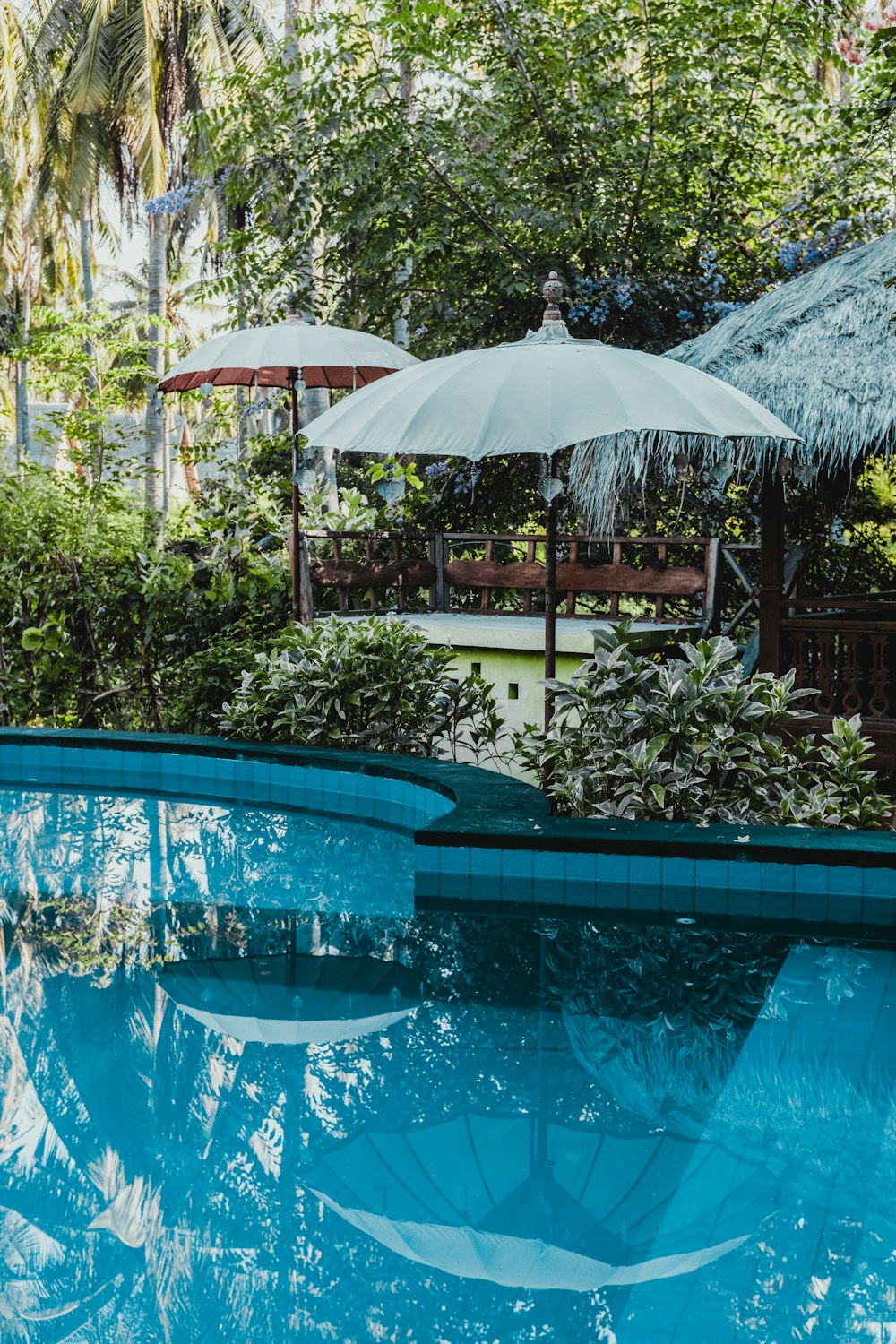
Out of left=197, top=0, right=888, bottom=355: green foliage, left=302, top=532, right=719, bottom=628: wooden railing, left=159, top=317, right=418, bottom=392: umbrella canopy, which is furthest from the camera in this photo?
left=197, top=0, right=888, bottom=355: green foliage

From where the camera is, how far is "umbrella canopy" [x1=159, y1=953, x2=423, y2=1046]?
4.47m

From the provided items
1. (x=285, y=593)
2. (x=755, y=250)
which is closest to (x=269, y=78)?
(x=755, y=250)

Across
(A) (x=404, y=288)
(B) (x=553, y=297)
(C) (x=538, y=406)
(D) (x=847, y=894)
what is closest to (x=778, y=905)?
(D) (x=847, y=894)

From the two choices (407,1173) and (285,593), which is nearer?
(407,1173)

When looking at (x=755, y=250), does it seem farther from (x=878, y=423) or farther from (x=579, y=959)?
(x=579, y=959)

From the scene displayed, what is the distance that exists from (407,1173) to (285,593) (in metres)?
6.66

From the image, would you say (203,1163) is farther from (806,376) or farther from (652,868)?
(806,376)

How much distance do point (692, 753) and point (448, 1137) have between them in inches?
121

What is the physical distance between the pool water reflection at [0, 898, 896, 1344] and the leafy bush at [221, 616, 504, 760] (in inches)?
107

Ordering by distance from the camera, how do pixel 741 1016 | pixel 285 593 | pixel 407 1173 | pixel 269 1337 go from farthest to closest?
pixel 285 593 < pixel 741 1016 < pixel 407 1173 < pixel 269 1337

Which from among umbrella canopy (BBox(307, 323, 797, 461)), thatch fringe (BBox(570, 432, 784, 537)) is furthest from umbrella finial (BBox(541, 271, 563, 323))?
thatch fringe (BBox(570, 432, 784, 537))

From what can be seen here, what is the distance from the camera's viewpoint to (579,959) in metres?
5.24

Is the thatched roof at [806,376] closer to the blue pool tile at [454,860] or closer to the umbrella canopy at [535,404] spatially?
the umbrella canopy at [535,404]

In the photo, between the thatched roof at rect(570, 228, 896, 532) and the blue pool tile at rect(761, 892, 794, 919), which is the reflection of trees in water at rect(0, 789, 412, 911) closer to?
the blue pool tile at rect(761, 892, 794, 919)
